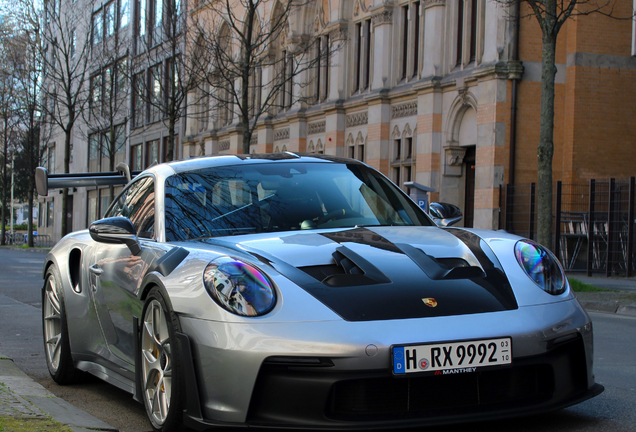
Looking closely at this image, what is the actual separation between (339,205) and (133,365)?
1.44m

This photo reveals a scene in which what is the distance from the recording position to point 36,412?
3.99 m

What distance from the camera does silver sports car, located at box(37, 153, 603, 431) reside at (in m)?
3.35

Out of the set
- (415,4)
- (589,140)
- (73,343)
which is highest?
(415,4)

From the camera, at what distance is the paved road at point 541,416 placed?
393cm

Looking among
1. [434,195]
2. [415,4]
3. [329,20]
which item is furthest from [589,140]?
[329,20]

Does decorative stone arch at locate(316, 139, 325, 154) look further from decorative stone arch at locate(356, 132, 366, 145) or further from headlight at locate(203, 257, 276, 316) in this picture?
headlight at locate(203, 257, 276, 316)

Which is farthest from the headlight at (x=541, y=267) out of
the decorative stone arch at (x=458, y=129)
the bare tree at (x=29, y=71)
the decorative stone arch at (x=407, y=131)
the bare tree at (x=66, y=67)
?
the bare tree at (x=29, y=71)

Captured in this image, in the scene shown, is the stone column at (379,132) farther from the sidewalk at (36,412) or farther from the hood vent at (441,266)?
the hood vent at (441,266)

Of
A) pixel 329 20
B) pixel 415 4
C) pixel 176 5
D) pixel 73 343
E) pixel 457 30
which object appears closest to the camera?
pixel 73 343

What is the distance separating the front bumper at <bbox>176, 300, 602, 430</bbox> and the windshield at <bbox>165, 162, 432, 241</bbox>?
1.07 meters

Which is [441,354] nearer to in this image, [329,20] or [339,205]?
[339,205]

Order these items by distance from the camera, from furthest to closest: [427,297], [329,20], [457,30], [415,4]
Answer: [329,20] < [415,4] < [457,30] < [427,297]

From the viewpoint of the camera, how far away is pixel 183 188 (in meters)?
4.79

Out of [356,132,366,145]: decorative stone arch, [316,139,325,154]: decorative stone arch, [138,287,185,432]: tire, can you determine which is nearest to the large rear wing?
[138,287,185,432]: tire
